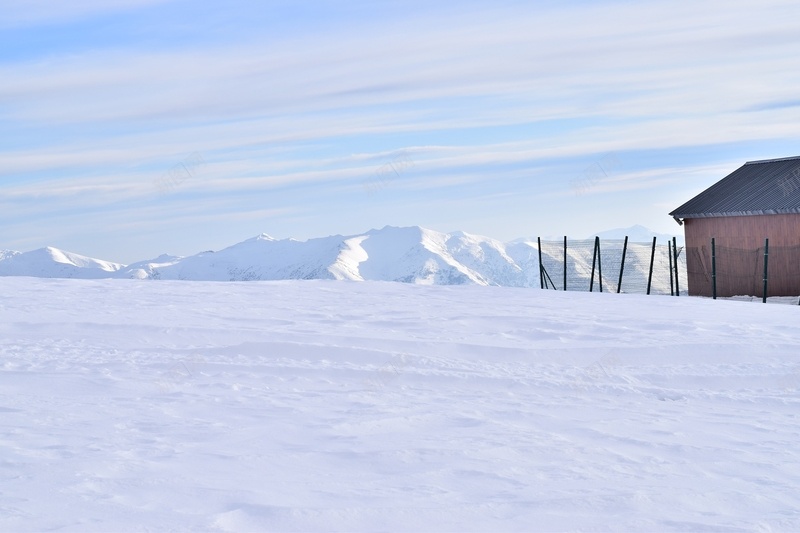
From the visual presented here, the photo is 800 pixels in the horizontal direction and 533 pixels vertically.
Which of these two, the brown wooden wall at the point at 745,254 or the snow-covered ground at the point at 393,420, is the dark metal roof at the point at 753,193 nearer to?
the brown wooden wall at the point at 745,254

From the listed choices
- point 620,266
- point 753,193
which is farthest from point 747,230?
point 620,266

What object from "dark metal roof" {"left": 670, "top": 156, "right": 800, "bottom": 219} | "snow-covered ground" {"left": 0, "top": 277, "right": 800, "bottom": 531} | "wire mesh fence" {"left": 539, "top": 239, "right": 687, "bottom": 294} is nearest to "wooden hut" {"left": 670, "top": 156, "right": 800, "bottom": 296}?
"dark metal roof" {"left": 670, "top": 156, "right": 800, "bottom": 219}

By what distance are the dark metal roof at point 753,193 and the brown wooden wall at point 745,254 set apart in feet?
0.83

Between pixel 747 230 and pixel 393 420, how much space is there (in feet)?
68.2

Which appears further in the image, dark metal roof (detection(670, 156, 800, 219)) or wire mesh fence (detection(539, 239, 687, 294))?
dark metal roof (detection(670, 156, 800, 219))

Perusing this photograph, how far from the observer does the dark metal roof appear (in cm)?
2459

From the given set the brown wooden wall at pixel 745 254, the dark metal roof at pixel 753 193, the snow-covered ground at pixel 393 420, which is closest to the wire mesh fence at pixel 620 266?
the brown wooden wall at pixel 745 254

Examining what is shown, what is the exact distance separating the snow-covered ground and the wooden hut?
36.3ft

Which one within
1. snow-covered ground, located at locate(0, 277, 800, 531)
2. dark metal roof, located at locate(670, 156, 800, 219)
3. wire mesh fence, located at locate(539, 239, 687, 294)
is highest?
dark metal roof, located at locate(670, 156, 800, 219)

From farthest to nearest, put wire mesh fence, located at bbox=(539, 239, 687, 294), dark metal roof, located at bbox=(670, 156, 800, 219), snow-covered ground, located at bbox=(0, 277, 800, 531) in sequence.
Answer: dark metal roof, located at bbox=(670, 156, 800, 219) → wire mesh fence, located at bbox=(539, 239, 687, 294) → snow-covered ground, located at bbox=(0, 277, 800, 531)

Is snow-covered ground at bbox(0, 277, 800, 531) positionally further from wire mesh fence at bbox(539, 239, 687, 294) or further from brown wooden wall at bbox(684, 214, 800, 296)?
brown wooden wall at bbox(684, 214, 800, 296)

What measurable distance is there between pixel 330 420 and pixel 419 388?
172 cm

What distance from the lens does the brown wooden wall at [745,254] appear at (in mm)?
24000

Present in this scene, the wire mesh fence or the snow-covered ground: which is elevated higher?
the wire mesh fence
